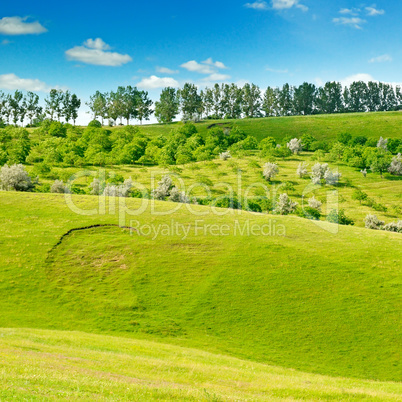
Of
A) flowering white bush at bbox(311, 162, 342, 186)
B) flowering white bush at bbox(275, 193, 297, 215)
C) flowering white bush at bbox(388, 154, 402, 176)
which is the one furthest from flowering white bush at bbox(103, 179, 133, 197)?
Answer: flowering white bush at bbox(388, 154, 402, 176)

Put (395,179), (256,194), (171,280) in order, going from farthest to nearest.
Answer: (395,179) < (256,194) < (171,280)

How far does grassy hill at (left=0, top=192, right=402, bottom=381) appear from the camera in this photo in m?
34.2

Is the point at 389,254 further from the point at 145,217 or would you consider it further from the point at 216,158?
the point at 216,158

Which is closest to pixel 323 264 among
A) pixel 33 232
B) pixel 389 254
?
pixel 389 254

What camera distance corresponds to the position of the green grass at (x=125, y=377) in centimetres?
1304

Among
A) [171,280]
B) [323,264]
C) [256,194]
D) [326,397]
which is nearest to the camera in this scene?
[326,397]

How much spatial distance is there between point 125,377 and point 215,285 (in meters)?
25.4

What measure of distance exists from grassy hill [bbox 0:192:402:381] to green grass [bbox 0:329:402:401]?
7.61 meters

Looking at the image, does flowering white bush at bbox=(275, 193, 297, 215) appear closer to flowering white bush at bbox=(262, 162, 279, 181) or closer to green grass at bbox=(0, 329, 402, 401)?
flowering white bush at bbox=(262, 162, 279, 181)

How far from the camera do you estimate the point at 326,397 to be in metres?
17.5

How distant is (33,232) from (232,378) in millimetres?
36506

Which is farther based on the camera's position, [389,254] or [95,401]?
[389,254]

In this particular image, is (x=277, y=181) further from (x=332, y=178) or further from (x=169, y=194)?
(x=169, y=194)

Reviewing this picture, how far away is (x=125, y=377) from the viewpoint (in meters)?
16.7
